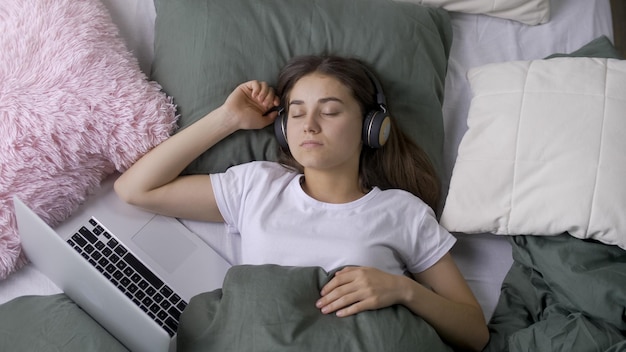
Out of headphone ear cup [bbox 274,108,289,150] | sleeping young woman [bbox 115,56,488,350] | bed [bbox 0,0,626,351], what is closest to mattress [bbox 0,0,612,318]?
bed [bbox 0,0,626,351]

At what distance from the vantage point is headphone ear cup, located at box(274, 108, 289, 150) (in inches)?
57.0

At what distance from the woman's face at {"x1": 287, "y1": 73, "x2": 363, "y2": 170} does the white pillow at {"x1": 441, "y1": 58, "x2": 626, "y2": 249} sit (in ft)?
0.90

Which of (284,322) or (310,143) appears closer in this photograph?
(284,322)

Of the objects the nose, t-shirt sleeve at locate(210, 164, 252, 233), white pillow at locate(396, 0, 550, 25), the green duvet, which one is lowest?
the green duvet

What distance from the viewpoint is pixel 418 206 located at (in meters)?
1.45

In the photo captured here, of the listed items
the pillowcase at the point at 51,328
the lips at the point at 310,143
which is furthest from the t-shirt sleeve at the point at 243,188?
the pillowcase at the point at 51,328

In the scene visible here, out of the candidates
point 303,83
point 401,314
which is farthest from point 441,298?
point 303,83

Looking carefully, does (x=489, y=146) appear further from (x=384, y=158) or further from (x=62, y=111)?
(x=62, y=111)

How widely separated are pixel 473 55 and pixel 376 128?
1.67 ft

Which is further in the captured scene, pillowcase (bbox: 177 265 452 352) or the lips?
the lips

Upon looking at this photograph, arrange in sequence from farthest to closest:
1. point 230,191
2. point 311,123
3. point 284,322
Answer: point 230,191 < point 311,123 < point 284,322

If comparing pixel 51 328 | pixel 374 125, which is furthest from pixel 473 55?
pixel 51 328

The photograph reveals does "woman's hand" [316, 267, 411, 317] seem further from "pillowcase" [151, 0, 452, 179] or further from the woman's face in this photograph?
"pillowcase" [151, 0, 452, 179]

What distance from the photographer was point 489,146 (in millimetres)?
1485
